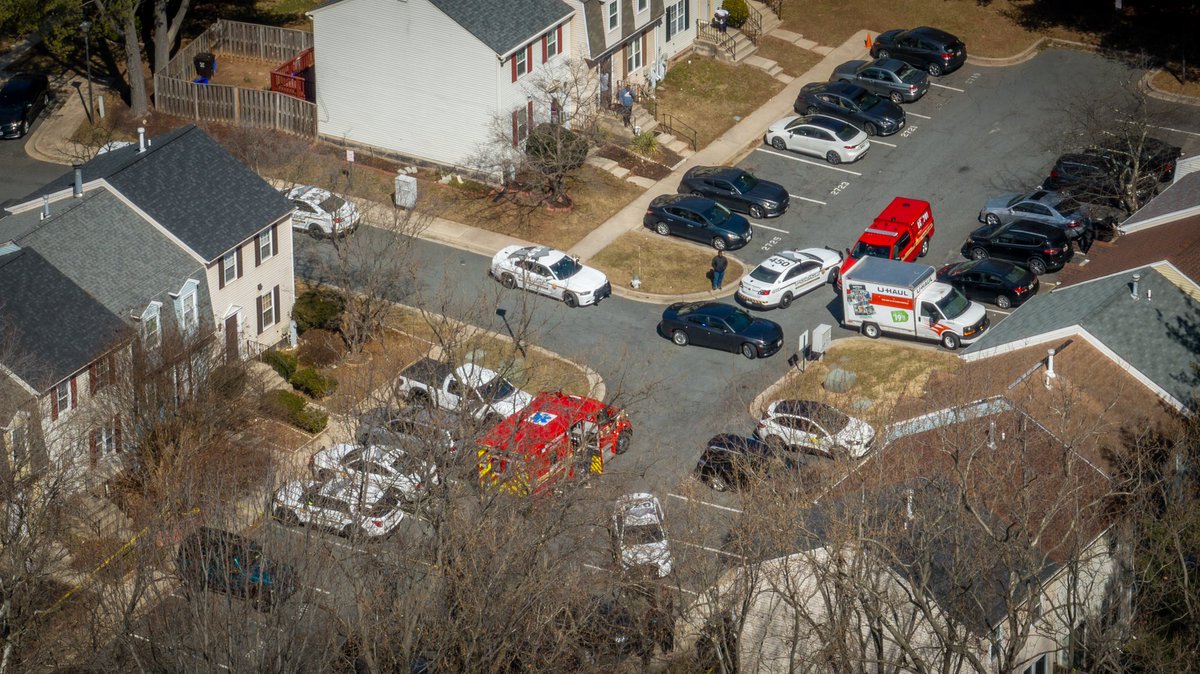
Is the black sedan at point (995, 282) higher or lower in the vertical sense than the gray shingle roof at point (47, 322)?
lower

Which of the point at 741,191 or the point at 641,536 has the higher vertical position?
the point at 641,536

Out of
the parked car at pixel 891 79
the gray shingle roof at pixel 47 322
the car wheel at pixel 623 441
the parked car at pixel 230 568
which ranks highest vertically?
the parked car at pixel 230 568

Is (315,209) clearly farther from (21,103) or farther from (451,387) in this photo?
(21,103)

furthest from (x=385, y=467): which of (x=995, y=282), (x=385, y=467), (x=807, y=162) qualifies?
(x=807, y=162)

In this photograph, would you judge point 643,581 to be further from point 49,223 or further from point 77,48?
point 77,48

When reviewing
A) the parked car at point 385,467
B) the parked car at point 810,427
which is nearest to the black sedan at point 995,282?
the parked car at point 810,427

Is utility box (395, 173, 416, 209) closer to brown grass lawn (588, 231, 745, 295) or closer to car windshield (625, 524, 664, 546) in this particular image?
brown grass lawn (588, 231, 745, 295)

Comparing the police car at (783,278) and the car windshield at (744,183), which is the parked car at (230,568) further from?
the car windshield at (744,183)

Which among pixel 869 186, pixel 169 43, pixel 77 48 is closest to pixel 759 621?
pixel 869 186
